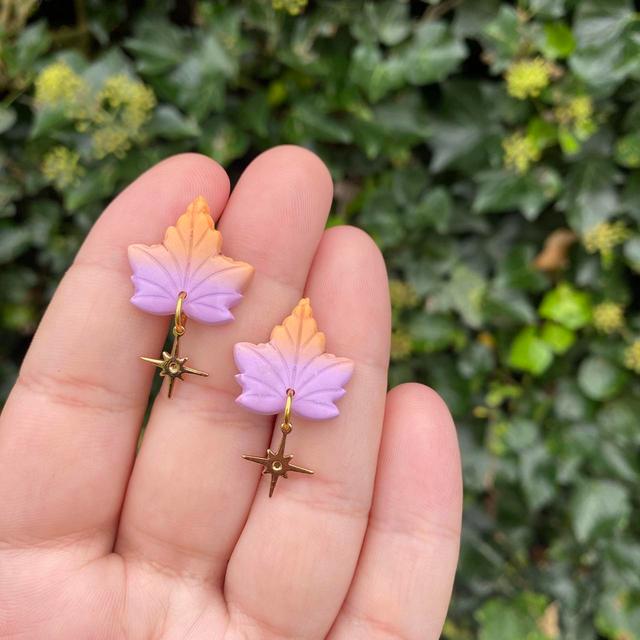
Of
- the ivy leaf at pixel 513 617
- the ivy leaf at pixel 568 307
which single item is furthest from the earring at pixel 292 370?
the ivy leaf at pixel 513 617

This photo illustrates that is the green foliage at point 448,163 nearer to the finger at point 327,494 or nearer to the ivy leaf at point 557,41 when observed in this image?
the ivy leaf at point 557,41

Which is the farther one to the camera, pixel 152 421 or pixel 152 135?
pixel 152 135

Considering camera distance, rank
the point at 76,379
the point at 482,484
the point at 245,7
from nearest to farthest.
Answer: the point at 76,379
the point at 245,7
the point at 482,484

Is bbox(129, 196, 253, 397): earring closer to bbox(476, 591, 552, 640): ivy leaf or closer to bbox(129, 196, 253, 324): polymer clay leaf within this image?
bbox(129, 196, 253, 324): polymer clay leaf

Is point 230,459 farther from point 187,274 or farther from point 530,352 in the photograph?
point 530,352

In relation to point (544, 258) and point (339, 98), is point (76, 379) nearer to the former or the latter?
point (339, 98)

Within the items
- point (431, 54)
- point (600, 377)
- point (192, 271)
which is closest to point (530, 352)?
point (600, 377)

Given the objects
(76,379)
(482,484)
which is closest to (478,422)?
(482,484)
